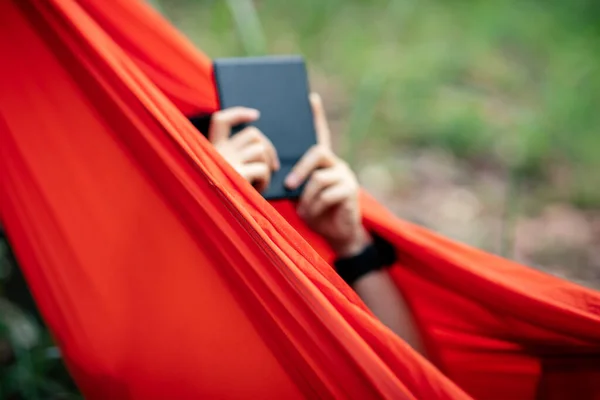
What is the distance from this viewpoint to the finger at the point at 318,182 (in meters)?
0.69

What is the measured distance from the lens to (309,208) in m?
0.72

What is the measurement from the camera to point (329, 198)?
71 cm

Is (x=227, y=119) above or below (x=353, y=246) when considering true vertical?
above

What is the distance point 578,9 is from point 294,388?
3.09 meters

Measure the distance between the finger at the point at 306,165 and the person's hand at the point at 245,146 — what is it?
19 millimetres

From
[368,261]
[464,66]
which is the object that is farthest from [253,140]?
[464,66]

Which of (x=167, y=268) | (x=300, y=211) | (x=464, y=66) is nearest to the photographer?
(x=167, y=268)

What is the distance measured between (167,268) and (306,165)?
7.1 inches

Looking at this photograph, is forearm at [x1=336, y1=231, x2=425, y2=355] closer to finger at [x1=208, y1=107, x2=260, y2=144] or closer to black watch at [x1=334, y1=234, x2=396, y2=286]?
black watch at [x1=334, y1=234, x2=396, y2=286]

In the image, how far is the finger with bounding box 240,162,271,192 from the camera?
0.64m

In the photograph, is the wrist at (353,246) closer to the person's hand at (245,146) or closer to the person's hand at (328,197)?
the person's hand at (328,197)

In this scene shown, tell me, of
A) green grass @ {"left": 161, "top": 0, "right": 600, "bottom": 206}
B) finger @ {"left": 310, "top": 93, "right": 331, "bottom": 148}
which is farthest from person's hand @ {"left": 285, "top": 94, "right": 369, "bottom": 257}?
green grass @ {"left": 161, "top": 0, "right": 600, "bottom": 206}

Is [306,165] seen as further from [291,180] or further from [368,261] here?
[368,261]

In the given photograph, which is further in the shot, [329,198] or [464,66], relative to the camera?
[464,66]
